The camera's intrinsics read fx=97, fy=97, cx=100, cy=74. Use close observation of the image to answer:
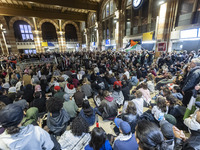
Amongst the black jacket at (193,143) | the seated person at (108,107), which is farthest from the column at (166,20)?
the black jacket at (193,143)

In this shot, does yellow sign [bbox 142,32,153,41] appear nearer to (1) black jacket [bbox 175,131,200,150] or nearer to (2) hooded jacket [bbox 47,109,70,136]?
(1) black jacket [bbox 175,131,200,150]

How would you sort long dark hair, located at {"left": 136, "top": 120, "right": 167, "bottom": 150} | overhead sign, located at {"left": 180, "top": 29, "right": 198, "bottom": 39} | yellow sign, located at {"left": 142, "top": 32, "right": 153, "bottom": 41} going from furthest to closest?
yellow sign, located at {"left": 142, "top": 32, "right": 153, "bottom": 41} → overhead sign, located at {"left": 180, "top": 29, "right": 198, "bottom": 39} → long dark hair, located at {"left": 136, "top": 120, "right": 167, "bottom": 150}

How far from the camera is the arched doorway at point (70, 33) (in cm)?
2560

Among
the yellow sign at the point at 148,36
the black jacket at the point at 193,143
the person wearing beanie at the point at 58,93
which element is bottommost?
the person wearing beanie at the point at 58,93

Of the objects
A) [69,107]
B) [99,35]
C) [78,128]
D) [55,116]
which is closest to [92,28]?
[99,35]

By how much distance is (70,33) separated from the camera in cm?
2611

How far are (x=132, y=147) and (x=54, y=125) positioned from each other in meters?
1.74

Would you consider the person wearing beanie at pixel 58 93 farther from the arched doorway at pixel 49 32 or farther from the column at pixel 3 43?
the arched doorway at pixel 49 32

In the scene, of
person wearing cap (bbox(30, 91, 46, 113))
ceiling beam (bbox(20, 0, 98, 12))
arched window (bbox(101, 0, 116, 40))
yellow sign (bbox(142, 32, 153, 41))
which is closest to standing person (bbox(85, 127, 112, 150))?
person wearing cap (bbox(30, 91, 46, 113))

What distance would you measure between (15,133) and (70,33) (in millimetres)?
28555

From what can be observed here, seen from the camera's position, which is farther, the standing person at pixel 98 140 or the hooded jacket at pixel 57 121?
the hooded jacket at pixel 57 121

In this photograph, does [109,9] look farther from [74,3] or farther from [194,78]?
[194,78]

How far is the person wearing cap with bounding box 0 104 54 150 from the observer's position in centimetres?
102

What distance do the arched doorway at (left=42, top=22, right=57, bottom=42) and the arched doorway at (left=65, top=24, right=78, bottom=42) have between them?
9.85 ft
